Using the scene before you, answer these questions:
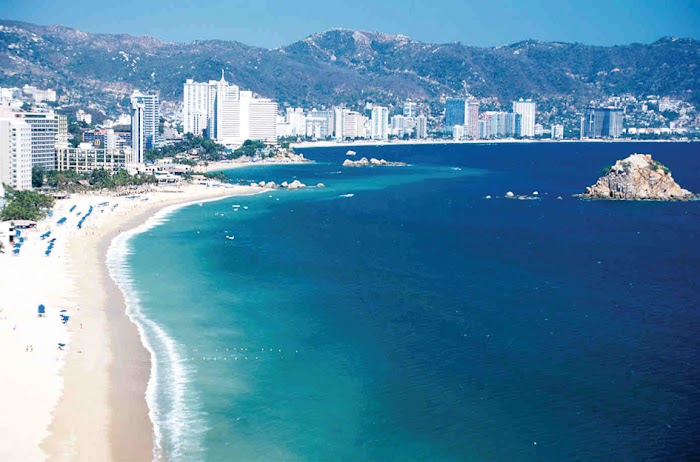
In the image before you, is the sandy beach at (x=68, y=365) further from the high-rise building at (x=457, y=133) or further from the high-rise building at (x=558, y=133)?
the high-rise building at (x=558, y=133)

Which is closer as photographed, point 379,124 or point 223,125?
point 223,125

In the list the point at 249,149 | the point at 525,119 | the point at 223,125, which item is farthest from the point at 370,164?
the point at 525,119

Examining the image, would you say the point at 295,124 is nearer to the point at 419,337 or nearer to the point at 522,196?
the point at 522,196

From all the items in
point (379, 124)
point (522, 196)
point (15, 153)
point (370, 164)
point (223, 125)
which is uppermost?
point (379, 124)

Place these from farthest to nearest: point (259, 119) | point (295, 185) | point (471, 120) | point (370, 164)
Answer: point (471, 120) → point (259, 119) → point (370, 164) → point (295, 185)

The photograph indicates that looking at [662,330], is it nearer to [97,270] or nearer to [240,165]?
[97,270]

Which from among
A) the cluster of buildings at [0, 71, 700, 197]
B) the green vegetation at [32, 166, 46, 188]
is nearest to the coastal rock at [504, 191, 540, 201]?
the cluster of buildings at [0, 71, 700, 197]
